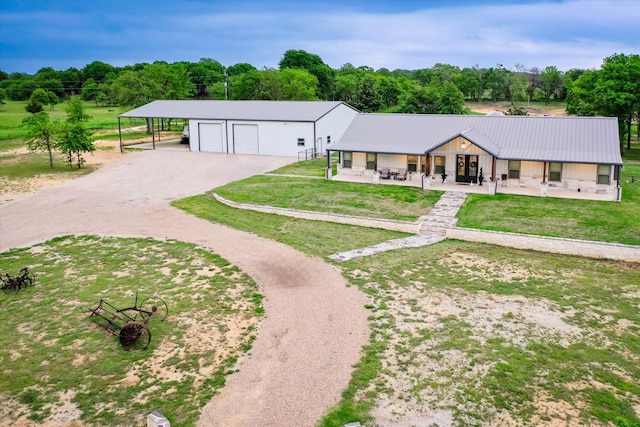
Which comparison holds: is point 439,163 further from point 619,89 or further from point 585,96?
point 585,96

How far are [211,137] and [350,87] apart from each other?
49441mm

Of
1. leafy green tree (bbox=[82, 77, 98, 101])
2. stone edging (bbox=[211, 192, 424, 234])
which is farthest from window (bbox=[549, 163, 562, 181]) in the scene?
leafy green tree (bbox=[82, 77, 98, 101])

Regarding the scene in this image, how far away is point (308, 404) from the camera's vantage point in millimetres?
11008

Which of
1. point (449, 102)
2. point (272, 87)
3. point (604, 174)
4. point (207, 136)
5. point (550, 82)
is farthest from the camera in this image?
point (550, 82)

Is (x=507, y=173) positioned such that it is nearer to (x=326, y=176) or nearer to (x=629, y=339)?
(x=326, y=176)

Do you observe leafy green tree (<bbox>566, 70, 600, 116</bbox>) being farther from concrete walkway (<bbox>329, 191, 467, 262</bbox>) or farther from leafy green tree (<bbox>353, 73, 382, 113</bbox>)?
leafy green tree (<bbox>353, 73, 382, 113</bbox>)

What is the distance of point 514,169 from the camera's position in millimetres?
30500

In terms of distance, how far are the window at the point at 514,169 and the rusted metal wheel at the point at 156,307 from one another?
21643 millimetres

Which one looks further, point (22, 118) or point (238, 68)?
point (238, 68)

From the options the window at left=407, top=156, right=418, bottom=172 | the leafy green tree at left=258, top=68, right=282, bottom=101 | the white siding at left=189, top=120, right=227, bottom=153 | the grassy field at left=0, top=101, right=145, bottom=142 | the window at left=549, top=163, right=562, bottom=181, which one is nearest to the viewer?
the window at left=549, top=163, right=562, bottom=181

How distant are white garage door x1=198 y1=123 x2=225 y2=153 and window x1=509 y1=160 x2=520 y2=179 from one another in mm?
24363

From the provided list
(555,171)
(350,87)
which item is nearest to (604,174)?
(555,171)

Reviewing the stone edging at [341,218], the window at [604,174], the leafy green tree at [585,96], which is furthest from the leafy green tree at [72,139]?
the leafy green tree at [585,96]

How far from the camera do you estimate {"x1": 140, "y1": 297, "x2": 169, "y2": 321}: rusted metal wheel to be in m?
15.2
